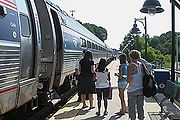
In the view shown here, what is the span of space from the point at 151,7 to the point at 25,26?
22.7 feet

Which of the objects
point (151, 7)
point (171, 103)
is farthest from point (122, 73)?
point (151, 7)

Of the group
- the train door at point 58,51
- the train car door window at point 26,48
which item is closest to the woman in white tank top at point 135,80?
the train car door window at point 26,48

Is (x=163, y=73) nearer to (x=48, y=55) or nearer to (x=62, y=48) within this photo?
(x=62, y=48)

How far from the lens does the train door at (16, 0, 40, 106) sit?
816 centimetres

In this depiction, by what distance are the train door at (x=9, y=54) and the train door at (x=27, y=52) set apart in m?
0.35

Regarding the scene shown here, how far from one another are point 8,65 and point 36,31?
7.84 ft

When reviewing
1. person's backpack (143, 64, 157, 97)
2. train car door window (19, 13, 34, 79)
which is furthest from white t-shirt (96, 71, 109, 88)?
train car door window (19, 13, 34, 79)

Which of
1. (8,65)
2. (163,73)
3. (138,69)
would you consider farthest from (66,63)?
(8,65)

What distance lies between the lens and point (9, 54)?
7.14 metres

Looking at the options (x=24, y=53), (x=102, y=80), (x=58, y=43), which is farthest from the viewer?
(x=58, y=43)

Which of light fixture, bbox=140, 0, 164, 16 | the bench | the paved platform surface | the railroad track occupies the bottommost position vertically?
the paved platform surface

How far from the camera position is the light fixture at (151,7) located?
1445 cm

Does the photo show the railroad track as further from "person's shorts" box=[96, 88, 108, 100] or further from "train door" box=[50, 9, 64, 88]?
"person's shorts" box=[96, 88, 108, 100]

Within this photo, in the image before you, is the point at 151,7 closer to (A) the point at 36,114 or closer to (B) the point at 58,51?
(B) the point at 58,51
